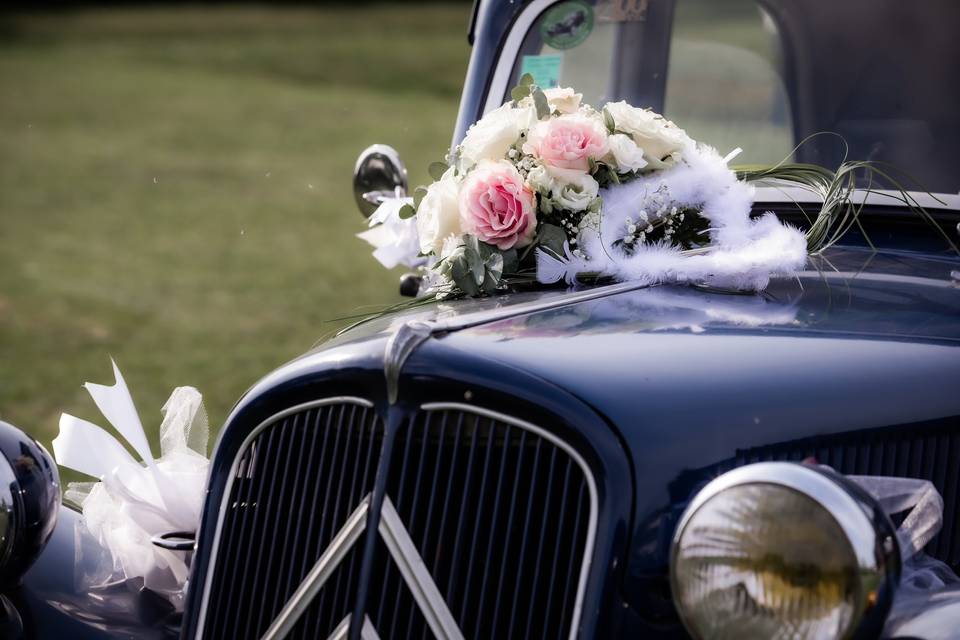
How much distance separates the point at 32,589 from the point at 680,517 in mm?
1476

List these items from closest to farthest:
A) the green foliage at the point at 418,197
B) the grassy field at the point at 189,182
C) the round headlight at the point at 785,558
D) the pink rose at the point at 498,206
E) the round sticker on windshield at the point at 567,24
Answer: the round headlight at the point at 785,558
the pink rose at the point at 498,206
the green foliage at the point at 418,197
the round sticker on windshield at the point at 567,24
the grassy field at the point at 189,182

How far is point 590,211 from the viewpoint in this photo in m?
2.44

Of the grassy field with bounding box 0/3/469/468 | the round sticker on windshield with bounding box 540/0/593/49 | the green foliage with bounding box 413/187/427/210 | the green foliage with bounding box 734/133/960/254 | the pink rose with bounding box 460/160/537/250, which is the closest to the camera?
the pink rose with bounding box 460/160/537/250

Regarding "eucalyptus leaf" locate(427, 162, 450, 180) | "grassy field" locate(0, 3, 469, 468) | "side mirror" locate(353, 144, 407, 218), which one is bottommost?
"eucalyptus leaf" locate(427, 162, 450, 180)

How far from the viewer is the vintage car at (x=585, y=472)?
1717mm

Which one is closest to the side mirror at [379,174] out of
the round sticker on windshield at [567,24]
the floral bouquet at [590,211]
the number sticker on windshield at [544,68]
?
the number sticker on windshield at [544,68]

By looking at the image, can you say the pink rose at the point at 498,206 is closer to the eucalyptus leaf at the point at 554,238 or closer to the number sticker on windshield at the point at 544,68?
the eucalyptus leaf at the point at 554,238

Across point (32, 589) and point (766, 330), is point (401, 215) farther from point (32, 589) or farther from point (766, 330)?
point (32, 589)

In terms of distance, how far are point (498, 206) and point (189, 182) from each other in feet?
45.2

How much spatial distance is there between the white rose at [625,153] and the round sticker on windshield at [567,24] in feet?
3.26

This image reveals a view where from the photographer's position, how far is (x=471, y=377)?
6.44 feet

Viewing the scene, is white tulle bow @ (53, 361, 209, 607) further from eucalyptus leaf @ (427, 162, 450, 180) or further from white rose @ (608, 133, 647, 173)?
white rose @ (608, 133, 647, 173)

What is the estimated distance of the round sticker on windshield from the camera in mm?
3373

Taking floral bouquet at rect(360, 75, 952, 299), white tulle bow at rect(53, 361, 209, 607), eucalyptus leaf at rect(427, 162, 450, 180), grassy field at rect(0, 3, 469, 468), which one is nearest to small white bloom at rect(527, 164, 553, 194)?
floral bouquet at rect(360, 75, 952, 299)
